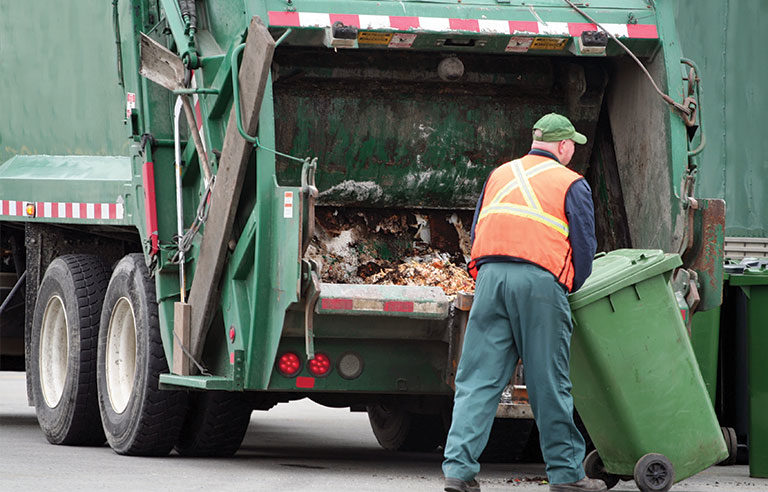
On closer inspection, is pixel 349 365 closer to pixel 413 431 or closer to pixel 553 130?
pixel 553 130

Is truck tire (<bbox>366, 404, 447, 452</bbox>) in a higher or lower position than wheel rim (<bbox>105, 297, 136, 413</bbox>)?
lower

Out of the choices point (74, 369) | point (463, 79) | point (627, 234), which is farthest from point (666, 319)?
point (74, 369)

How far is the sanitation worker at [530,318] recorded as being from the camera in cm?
546

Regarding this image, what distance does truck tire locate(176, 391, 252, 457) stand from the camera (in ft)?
23.4

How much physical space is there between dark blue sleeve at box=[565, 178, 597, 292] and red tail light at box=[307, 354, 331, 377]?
4.68 ft

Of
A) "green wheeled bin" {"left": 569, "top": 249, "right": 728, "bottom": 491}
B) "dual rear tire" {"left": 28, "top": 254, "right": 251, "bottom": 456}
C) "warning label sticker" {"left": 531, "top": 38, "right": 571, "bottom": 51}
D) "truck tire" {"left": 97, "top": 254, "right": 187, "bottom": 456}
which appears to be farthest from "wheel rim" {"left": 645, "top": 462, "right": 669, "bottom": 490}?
"truck tire" {"left": 97, "top": 254, "right": 187, "bottom": 456}

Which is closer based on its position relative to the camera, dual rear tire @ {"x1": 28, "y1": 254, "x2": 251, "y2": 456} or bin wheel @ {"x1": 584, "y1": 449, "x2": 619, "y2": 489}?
bin wheel @ {"x1": 584, "y1": 449, "x2": 619, "y2": 489}

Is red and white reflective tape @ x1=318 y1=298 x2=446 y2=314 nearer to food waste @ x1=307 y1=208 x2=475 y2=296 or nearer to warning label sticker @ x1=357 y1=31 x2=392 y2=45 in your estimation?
food waste @ x1=307 y1=208 x2=475 y2=296

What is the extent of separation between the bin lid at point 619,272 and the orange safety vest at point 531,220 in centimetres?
9

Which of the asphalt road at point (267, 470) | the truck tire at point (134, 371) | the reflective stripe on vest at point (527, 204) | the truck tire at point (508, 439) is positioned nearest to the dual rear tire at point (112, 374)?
the truck tire at point (134, 371)

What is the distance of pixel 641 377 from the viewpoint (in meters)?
5.63

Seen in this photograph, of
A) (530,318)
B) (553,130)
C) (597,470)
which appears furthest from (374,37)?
(597,470)

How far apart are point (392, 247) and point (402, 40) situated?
1308mm

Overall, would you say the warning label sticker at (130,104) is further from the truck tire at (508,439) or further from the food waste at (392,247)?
the truck tire at (508,439)
